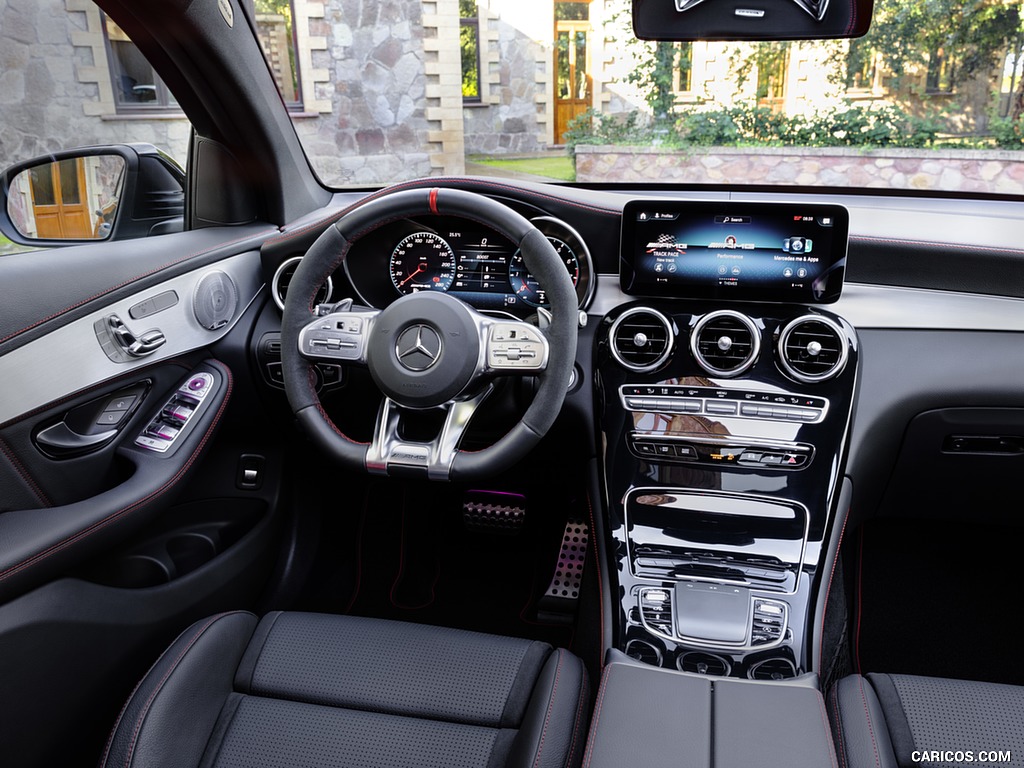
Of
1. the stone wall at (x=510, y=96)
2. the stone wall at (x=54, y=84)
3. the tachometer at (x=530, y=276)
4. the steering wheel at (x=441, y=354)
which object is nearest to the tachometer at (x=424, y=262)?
the tachometer at (x=530, y=276)

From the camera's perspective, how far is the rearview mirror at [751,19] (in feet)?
5.02

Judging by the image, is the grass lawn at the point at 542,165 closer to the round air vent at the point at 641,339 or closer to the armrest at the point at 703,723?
the round air vent at the point at 641,339

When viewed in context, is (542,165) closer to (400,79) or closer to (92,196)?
(92,196)

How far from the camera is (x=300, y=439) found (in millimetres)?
2135

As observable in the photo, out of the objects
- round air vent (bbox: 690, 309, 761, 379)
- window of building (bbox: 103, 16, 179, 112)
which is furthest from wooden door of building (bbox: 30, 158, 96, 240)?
round air vent (bbox: 690, 309, 761, 379)

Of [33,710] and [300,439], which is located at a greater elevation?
[300,439]

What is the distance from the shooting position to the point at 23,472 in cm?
149

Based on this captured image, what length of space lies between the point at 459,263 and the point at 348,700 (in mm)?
1016

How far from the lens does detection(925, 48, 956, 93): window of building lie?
146 inches

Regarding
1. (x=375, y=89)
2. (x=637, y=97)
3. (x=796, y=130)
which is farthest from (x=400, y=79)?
(x=796, y=130)

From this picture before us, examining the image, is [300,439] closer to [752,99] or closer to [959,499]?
[959,499]

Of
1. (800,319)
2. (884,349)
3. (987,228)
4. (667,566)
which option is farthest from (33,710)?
(987,228)

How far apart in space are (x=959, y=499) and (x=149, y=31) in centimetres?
224

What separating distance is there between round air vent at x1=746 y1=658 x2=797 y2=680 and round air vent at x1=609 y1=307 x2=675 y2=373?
66cm
